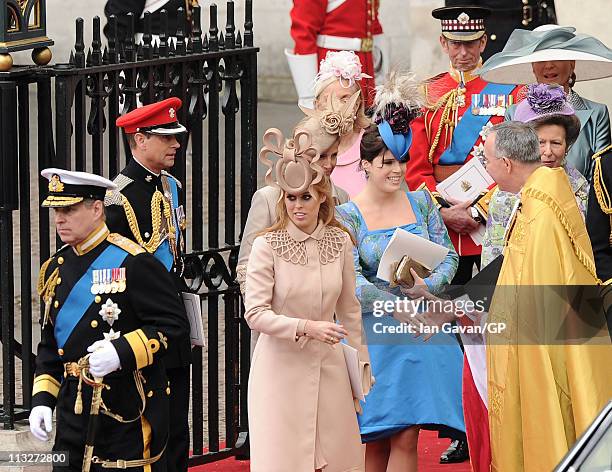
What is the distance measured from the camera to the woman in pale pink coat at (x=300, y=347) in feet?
19.8

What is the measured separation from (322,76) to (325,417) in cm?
191

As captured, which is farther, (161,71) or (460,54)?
(460,54)

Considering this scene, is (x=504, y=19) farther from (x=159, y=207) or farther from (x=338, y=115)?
(x=159, y=207)

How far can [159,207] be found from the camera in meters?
6.45

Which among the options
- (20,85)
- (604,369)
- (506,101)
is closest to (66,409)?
(20,85)

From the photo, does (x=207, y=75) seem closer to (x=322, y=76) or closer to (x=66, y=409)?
(x=322, y=76)

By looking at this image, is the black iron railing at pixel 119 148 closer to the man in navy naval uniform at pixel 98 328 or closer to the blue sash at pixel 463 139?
the man in navy naval uniform at pixel 98 328

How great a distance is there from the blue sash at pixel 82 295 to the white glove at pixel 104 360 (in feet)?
0.51

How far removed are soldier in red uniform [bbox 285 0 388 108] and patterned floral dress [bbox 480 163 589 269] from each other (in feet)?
11.3

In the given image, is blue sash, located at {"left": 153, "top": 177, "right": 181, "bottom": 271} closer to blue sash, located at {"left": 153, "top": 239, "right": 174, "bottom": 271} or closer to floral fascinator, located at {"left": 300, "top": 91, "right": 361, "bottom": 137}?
blue sash, located at {"left": 153, "top": 239, "right": 174, "bottom": 271}

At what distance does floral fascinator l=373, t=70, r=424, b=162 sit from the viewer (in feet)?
22.2

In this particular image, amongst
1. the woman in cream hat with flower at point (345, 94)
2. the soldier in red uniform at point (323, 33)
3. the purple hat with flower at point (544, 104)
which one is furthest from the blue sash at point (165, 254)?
the soldier in red uniform at point (323, 33)

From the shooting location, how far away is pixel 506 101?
25.9ft

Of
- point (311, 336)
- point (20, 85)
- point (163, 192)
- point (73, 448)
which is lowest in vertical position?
point (73, 448)
